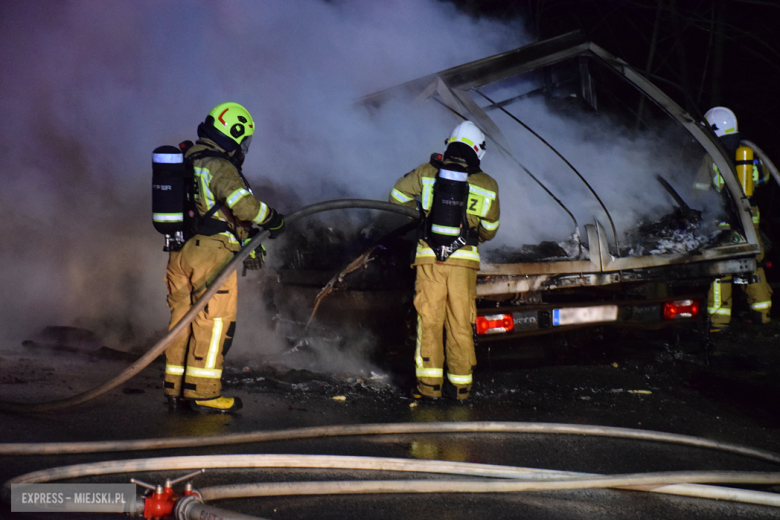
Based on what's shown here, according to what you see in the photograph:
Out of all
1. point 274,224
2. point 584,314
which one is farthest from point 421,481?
point 584,314

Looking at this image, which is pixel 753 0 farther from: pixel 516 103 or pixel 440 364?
pixel 440 364

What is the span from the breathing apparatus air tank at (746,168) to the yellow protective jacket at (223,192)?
181 inches

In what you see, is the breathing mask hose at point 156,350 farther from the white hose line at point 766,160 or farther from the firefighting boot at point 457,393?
the white hose line at point 766,160

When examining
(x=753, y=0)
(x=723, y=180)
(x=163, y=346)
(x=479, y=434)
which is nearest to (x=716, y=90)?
(x=753, y=0)

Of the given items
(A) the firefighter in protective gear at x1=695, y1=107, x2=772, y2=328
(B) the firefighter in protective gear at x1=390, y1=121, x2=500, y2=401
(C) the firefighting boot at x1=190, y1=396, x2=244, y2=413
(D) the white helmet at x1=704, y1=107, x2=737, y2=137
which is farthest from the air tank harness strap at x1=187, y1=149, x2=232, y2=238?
(D) the white helmet at x1=704, y1=107, x2=737, y2=137

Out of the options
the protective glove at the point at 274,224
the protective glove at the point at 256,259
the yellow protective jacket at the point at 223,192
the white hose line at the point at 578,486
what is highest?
the yellow protective jacket at the point at 223,192

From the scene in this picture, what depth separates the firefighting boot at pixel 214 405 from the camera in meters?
3.72

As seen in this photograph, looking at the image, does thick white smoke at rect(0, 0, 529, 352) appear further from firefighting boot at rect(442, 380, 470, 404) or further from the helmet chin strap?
firefighting boot at rect(442, 380, 470, 404)

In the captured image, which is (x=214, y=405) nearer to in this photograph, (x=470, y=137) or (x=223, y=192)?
(x=223, y=192)

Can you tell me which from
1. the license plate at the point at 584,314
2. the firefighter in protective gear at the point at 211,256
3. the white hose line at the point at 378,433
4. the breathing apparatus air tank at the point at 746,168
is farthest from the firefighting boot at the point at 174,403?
the breathing apparatus air tank at the point at 746,168

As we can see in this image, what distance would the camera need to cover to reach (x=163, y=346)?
3514 mm

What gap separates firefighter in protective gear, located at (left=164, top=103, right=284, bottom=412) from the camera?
3699 mm

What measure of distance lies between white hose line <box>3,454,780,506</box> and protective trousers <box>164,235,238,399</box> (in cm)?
113

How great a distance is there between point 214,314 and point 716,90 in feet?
29.9
